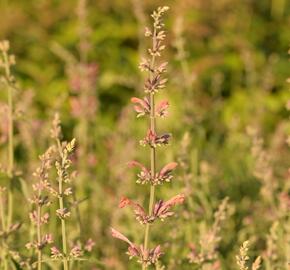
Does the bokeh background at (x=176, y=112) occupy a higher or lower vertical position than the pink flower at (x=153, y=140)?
higher

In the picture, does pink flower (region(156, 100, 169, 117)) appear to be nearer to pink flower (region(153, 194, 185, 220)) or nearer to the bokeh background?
pink flower (region(153, 194, 185, 220))

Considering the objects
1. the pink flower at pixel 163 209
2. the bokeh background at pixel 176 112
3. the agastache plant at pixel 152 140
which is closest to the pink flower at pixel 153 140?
the agastache plant at pixel 152 140

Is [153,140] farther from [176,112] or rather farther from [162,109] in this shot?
[176,112]

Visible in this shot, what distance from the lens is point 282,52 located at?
681 cm

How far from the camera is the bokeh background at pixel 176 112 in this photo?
2995mm

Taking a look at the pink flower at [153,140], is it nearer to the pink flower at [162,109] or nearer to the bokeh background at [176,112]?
the pink flower at [162,109]

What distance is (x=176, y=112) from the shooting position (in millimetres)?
5402

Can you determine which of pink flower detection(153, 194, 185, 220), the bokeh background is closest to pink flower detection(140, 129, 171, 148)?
pink flower detection(153, 194, 185, 220)

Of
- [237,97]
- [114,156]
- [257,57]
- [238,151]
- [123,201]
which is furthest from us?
[257,57]

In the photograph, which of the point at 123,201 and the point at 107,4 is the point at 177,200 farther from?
the point at 107,4

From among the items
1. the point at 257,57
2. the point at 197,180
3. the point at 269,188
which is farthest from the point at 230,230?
the point at 257,57

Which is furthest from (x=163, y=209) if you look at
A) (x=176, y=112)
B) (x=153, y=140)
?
(x=176, y=112)

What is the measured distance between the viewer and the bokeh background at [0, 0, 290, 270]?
2995mm

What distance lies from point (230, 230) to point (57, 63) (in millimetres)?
3691
